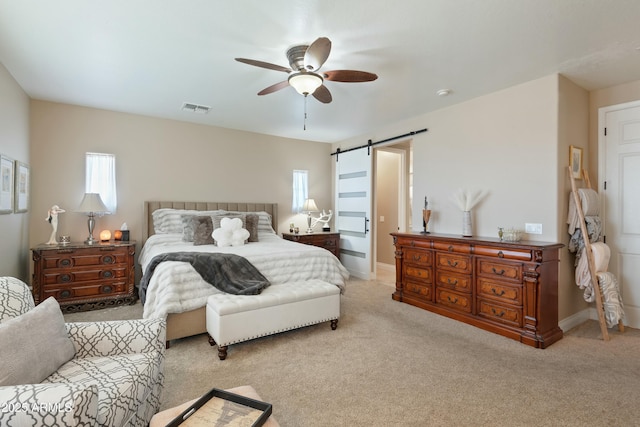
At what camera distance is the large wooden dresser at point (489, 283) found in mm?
2863

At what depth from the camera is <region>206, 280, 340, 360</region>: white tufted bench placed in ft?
8.46

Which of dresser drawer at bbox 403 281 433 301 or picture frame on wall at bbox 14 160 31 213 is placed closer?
picture frame on wall at bbox 14 160 31 213

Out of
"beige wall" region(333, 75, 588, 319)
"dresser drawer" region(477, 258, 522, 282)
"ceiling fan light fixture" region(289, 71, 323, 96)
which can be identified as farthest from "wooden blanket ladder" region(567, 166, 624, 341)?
"ceiling fan light fixture" region(289, 71, 323, 96)

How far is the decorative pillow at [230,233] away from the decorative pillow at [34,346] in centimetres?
235

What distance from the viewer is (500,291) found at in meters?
3.13

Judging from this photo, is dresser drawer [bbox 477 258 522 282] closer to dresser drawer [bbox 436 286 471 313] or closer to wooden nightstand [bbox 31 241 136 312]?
dresser drawer [bbox 436 286 471 313]

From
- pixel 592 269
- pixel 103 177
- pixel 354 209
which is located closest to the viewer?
pixel 592 269

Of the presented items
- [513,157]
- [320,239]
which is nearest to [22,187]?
[320,239]

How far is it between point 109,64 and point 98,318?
2715 millimetres

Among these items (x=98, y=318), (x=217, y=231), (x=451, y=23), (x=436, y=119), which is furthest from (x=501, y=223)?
(x=98, y=318)

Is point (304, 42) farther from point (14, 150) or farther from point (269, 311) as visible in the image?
point (14, 150)

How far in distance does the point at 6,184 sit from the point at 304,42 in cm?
327

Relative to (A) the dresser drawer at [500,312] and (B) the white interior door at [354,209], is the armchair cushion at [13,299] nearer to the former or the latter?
(A) the dresser drawer at [500,312]

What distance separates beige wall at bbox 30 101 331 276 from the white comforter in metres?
0.89
